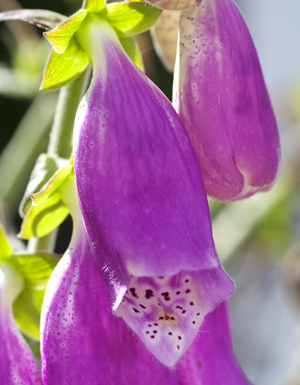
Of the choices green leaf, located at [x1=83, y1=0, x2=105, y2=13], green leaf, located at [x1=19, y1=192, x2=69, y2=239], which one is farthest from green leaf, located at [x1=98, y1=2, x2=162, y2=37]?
green leaf, located at [x1=19, y1=192, x2=69, y2=239]

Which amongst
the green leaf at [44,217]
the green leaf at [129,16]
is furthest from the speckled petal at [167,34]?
the green leaf at [44,217]

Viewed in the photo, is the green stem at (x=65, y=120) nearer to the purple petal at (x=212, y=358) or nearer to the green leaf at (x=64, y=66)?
the green leaf at (x=64, y=66)

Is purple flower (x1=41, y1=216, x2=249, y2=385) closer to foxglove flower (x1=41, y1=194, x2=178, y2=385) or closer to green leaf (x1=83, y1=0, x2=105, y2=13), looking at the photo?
foxglove flower (x1=41, y1=194, x2=178, y2=385)

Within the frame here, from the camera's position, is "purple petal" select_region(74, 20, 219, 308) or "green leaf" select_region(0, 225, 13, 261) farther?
"green leaf" select_region(0, 225, 13, 261)

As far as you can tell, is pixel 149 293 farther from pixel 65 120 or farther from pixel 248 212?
pixel 248 212

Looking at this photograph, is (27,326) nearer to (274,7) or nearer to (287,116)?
(287,116)
